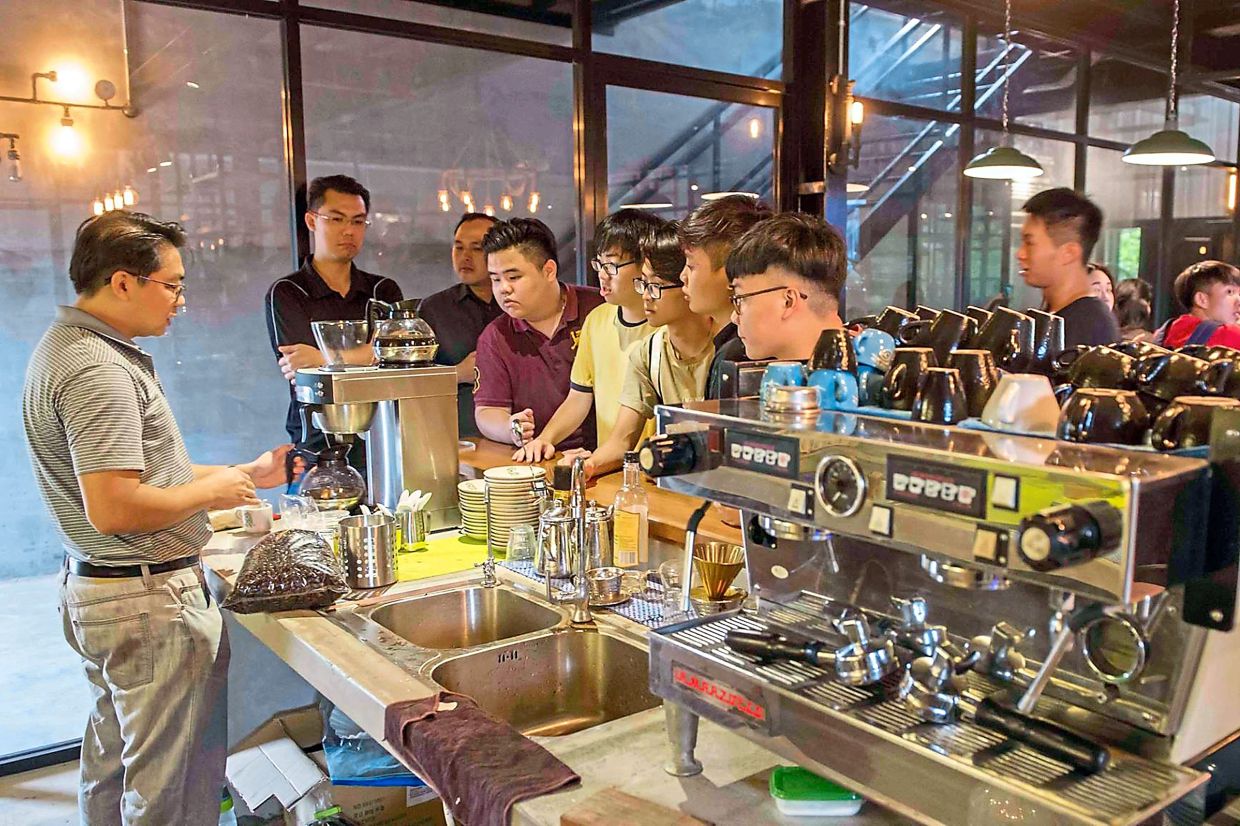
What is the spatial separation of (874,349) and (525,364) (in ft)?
7.32

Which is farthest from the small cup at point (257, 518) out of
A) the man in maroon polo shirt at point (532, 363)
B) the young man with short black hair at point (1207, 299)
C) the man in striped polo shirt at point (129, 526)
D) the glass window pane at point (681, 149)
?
the young man with short black hair at point (1207, 299)

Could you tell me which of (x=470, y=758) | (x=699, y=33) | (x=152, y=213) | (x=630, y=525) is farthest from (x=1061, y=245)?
(x=152, y=213)

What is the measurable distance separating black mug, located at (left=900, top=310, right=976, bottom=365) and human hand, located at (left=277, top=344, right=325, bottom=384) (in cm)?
233

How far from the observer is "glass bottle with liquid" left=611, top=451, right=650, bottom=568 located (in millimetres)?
1987

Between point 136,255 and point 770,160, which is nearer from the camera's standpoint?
point 136,255

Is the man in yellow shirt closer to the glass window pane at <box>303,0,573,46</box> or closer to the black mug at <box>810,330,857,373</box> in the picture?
the black mug at <box>810,330,857,373</box>

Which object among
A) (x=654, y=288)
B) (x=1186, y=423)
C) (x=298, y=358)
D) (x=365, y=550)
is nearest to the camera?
(x=1186, y=423)

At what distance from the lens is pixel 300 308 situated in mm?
3457

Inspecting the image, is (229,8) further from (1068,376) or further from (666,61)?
(1068,376)

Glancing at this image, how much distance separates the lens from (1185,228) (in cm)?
825

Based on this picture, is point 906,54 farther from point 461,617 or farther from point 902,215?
point 461,617

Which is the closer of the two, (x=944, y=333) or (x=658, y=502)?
(x=944, y=333)

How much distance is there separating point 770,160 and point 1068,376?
469 centimetres

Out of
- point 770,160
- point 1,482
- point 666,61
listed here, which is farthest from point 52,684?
point 770,160
